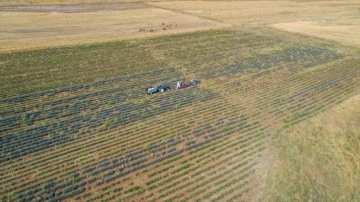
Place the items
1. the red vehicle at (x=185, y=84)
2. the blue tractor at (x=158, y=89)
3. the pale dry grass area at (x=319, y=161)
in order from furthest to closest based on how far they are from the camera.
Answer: the red vehicle at (x=185, y=84) → the blue tractor at (x=158, y=89) → the pale dry grass area at (x=319, y=161)

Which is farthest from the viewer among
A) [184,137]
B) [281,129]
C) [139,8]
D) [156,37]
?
[139,8]

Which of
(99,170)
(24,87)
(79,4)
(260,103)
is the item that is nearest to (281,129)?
(260,103)

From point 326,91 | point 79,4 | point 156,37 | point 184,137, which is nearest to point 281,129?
point 184,137

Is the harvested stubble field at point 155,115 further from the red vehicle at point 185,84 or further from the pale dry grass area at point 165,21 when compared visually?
the pale dry grass area at point 165,21

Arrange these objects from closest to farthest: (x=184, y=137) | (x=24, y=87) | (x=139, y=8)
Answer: (x=184, y=137) → (x=24, y=87) → (x=139, y=8)

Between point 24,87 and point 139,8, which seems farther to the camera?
point 139,8

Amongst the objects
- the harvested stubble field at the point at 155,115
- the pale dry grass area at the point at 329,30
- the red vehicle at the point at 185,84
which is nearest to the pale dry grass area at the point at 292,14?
the pale dry grass area at the point at 329,30

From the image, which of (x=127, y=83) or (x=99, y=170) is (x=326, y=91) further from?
(x=99, y=170)
